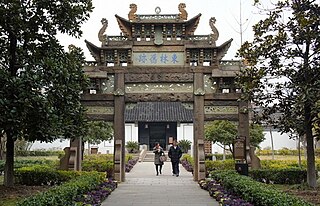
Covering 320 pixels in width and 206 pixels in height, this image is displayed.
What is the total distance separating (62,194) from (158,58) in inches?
312

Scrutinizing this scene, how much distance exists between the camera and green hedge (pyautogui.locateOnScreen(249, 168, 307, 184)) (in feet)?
40.1

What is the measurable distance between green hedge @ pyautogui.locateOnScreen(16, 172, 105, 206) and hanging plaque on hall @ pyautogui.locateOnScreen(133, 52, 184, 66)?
5.11 m

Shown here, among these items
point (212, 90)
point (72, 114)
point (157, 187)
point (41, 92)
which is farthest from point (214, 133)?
point (41, 92)

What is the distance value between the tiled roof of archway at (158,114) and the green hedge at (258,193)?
80.7ft

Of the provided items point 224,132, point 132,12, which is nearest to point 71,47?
point 132,12

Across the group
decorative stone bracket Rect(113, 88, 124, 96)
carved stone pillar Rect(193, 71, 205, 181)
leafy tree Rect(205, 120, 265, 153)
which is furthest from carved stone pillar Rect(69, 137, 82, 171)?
leafy tree Rect(205, 120, 265, 153)

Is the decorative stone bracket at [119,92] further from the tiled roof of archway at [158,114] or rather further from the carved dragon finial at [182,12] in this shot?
the tiled roof of archway at [158,114]

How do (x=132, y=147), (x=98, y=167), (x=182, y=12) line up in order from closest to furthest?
(x=182, y=12) < (x=98, y=167) < (x=132, y=147)

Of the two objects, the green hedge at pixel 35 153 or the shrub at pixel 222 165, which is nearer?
the shrub at pixel 222 165

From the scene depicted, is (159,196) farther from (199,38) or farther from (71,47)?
(199,38)

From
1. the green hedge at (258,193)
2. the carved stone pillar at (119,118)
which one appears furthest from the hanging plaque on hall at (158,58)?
the green hedge at (258,193)

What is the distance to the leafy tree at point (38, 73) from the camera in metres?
8.42

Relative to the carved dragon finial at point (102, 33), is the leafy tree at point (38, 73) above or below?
below

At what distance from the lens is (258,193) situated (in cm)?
723
